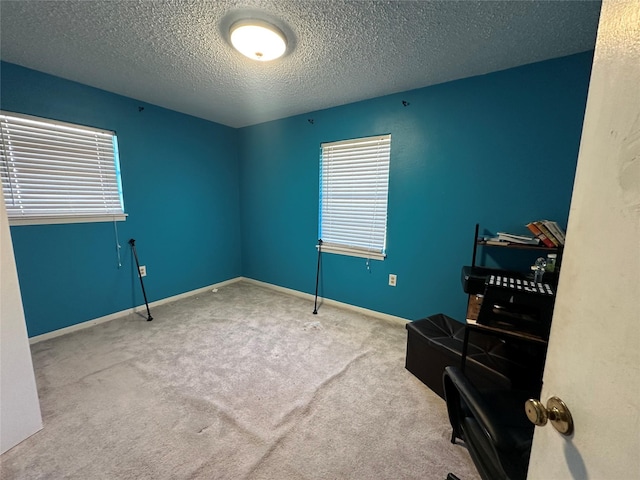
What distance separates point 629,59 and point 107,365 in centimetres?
302

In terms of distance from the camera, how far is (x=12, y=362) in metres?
1.36

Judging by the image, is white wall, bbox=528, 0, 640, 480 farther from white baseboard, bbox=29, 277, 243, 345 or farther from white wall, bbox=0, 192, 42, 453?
white baseboard, bbox=29, 277, 243, 345

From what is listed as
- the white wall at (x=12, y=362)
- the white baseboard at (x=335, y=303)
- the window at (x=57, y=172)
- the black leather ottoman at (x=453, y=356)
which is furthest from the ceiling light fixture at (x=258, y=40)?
the white baseboard at (x=335, y=303)

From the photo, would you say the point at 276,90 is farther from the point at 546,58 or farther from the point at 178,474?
the point at 178,474

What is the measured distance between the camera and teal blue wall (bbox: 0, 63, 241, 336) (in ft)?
7.52

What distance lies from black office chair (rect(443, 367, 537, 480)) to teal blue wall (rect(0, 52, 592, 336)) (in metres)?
1.38

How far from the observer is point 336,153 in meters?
3.05

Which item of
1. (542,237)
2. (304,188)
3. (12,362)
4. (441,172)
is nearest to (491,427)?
(542,237)

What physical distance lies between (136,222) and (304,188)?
1.99 meters

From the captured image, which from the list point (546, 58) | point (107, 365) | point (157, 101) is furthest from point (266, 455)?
point (157, 101)

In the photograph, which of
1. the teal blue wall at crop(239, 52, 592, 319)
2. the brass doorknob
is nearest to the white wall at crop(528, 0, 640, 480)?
the brass doorknob

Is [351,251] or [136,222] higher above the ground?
[136,222]

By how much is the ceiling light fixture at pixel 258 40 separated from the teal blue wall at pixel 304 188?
1275 millimetres

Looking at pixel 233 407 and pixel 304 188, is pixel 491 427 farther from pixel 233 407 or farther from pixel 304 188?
pixel 304 188
